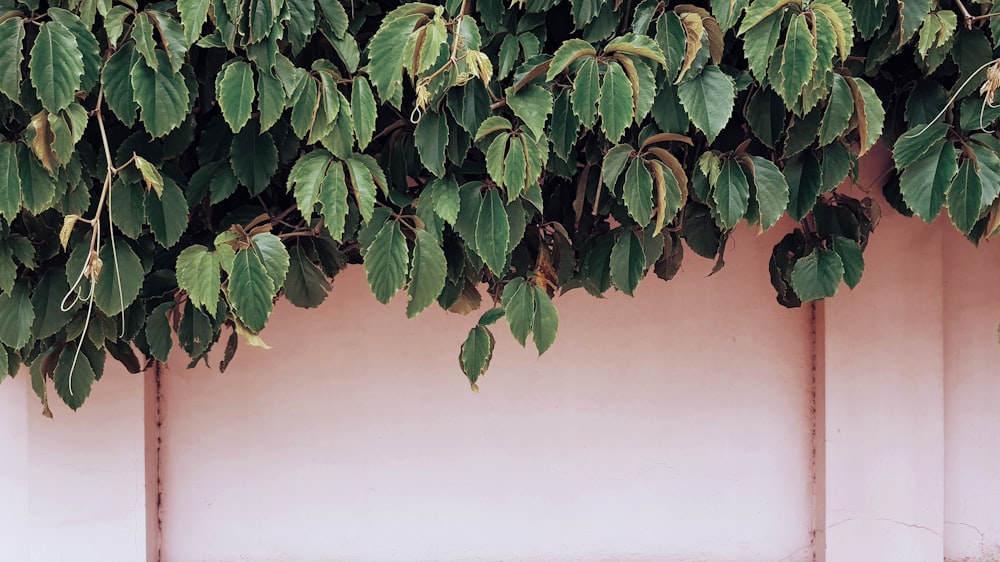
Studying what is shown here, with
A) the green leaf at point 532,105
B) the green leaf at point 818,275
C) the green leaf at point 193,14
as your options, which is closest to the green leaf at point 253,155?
the green leaf at point 193,14

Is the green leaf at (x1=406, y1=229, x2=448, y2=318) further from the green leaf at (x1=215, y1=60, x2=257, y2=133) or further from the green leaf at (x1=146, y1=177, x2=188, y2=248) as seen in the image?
the green leaf at (x1=146, y1=177, x2=188, y2=248)

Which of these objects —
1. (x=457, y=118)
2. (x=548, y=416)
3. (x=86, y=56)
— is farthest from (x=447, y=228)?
(x=548, y=416)

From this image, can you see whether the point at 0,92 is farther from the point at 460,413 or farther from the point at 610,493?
the point at 610,493

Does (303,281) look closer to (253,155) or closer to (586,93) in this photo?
(253,155)

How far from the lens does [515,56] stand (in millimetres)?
1567

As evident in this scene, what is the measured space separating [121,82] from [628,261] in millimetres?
1030

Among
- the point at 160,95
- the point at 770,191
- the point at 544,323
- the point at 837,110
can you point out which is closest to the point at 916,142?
the point at 837,110

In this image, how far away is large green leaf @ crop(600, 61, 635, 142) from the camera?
1444 millimetres

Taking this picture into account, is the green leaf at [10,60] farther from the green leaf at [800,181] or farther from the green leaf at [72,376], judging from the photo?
the green leaf at [800,181]

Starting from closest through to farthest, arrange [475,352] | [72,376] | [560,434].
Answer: [475,352] → [72,376] → [560,434]

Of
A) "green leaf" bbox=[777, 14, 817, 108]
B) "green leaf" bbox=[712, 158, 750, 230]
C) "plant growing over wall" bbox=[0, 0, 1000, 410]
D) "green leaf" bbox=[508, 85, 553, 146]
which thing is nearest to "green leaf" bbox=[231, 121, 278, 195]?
"plant growing over wall" bbox=[0, 0, 1000, 410]

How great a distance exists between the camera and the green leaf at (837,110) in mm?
1538

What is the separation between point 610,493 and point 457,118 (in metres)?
1.33

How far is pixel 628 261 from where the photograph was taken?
1692 mm
